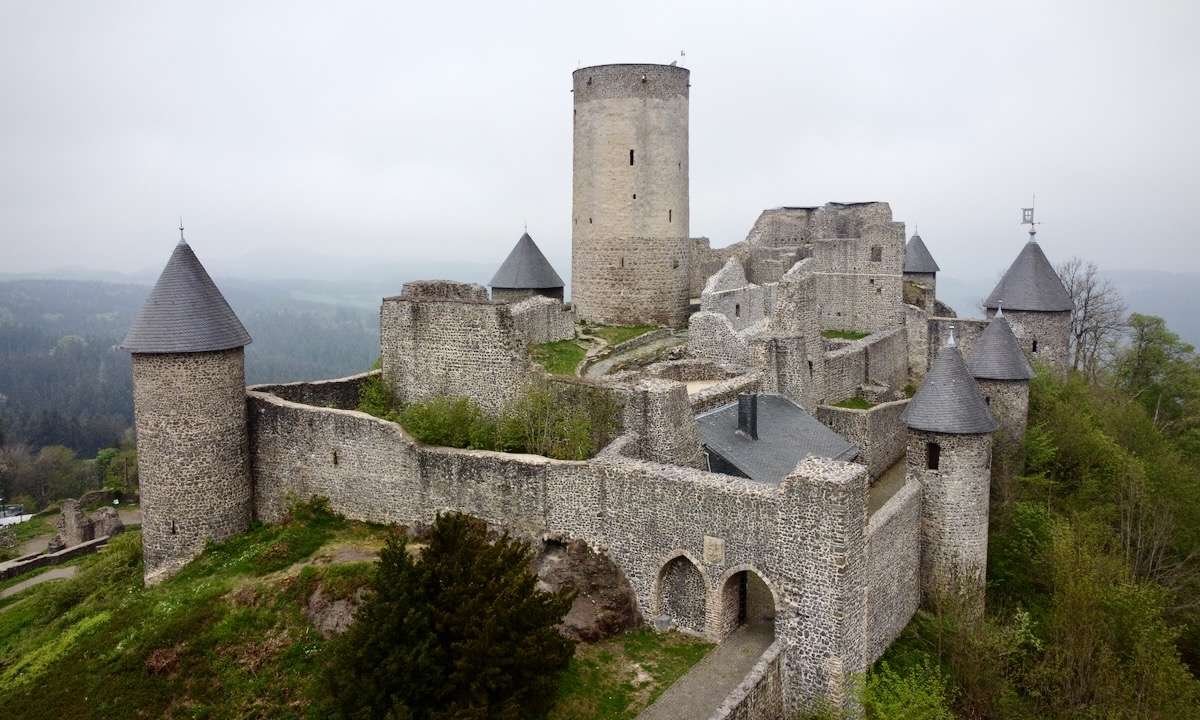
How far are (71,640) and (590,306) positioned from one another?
1484 centimetres

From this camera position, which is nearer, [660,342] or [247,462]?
[247,462]

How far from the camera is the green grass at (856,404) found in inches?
882

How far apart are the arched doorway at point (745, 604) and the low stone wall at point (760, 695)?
0.82 m

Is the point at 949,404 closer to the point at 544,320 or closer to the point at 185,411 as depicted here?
the point at 544,320

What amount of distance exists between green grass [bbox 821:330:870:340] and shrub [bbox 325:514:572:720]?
19583mm

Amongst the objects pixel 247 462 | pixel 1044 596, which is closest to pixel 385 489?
pixel 247 462

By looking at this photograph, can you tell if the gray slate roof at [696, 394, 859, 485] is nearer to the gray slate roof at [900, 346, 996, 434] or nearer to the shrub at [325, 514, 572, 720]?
the gray slate roof at [900, 346, 996, 434]

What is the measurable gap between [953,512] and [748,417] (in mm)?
4132

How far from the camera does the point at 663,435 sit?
1491 cm

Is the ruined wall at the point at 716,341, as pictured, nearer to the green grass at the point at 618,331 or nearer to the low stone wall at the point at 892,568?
the green grass at the point at 618,331

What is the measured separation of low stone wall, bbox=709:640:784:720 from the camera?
11.1 m

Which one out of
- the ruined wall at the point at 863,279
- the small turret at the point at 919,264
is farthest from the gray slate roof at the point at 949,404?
the small turret at the point at 919,264

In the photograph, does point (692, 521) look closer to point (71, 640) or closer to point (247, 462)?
point (247, 462)

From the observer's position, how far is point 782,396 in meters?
19.6
